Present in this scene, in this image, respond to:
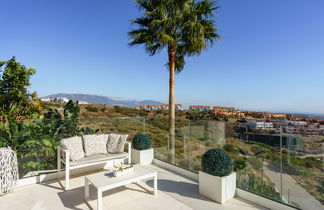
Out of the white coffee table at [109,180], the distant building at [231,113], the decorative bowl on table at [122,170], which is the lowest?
the white coffee table at [109,180]

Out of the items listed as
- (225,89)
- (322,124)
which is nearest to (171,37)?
(322,124)

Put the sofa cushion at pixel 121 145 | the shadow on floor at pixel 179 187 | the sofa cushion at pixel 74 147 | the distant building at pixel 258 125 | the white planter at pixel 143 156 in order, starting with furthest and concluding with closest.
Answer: the white planter at pixel 143 156, the sofa cushion at pixel 121 145, the sofa cushion at pixel 74 147, the distant building at pixel 258 125, the shadow on floor at pixel 179 187

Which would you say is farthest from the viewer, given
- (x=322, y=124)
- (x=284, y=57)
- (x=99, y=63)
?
(x=99, y=63)

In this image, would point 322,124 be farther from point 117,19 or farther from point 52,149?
point 117,19

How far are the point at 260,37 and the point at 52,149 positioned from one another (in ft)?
32.9

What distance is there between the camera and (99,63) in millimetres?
13320

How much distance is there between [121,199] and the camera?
2539mm

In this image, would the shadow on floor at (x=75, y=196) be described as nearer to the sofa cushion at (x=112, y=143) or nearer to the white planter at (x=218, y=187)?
the sofa cushion at (x=112, y=143)

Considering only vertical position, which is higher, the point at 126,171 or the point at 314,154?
the point at 314,154

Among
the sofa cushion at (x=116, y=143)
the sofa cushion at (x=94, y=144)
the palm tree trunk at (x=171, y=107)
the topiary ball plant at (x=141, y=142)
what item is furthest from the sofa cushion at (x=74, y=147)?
the palm tree trunk at (x=171, y=107)

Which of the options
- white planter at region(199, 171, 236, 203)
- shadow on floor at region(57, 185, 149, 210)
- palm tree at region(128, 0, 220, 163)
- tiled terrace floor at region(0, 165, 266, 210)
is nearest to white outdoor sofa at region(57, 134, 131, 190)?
shadow on floor at region(57, 185, 149, 210)

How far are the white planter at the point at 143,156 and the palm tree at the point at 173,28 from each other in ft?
1.80

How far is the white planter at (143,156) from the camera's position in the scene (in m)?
4.20

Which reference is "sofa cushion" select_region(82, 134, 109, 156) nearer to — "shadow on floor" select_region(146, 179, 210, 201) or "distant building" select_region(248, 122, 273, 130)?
"shadow on floor" select_region(146, 179, 210, 201)
